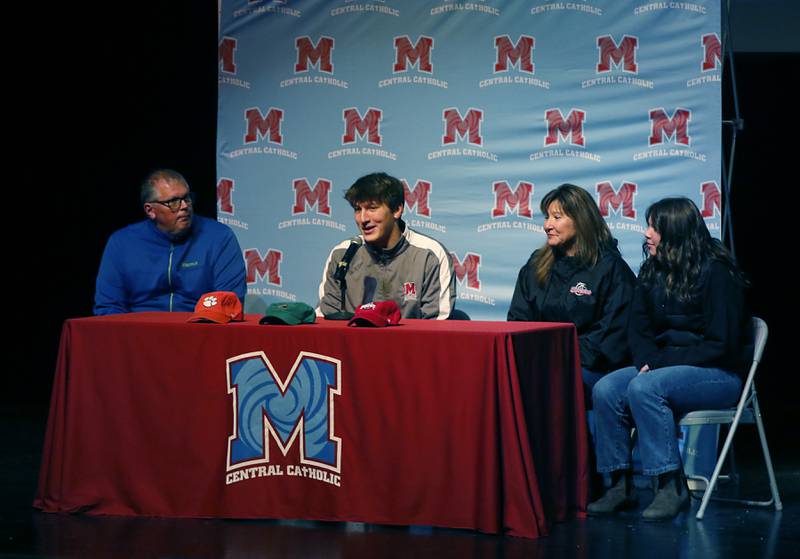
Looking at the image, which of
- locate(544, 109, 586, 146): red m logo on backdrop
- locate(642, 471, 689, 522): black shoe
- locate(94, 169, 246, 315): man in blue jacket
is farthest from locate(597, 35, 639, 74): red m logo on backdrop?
locate(642, 471, 689, 522): black shoe

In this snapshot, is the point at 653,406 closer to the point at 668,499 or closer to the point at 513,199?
the point at 668,499

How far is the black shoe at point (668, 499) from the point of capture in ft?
12.9

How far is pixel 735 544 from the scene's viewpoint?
11.9 feet

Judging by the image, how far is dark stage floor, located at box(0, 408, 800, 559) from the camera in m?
3.44

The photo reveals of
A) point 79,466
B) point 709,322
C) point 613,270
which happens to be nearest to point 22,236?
point 79,466

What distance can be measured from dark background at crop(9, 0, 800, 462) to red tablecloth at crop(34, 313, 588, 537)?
274 centimetres

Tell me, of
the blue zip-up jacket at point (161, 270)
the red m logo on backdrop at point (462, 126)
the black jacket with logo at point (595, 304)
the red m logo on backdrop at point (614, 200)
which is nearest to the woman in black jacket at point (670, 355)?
the black jacket with logo at point (595, 304)

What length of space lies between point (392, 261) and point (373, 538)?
4.80 ft

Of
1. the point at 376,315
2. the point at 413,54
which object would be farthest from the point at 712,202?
the point at 376,315

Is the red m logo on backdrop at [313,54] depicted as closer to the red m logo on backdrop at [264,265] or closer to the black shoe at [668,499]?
the red m logo on backdrop at [264,265]

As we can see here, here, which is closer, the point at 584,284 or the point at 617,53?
the point at 584,284

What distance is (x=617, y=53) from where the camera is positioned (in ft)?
17.1

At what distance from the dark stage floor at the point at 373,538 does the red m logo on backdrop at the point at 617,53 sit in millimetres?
2129

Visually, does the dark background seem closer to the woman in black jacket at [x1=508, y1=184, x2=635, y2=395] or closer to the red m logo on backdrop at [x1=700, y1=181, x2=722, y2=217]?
the red m logo on backdrop at [x1=700, y1=181, x2=722, y2=217]
